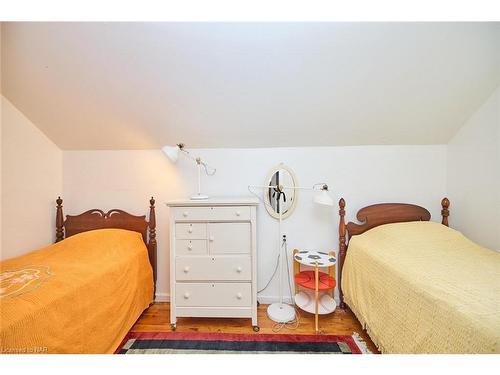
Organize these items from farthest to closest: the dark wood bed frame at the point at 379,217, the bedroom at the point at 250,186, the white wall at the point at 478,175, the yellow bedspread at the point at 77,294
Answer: the dark wood bed frame at the point at 379,217, the white wall at the point at 478,175, the bedroom at the point at 250,186, the yellow bedspread at the point at 77,294

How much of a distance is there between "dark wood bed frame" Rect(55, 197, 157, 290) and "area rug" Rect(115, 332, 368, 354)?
67cm

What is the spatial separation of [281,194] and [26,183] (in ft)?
8.22

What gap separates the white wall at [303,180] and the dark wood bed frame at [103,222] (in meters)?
0.11

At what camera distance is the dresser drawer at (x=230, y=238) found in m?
1.79

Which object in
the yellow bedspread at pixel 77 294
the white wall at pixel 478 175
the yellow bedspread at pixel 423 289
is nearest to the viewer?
the yellow bedspread at pixel 423 289

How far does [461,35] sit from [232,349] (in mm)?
2771

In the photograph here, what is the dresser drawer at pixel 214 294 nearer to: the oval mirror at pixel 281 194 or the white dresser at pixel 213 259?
the white dresser at pixel 213 259

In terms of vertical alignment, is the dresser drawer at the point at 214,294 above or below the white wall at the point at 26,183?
below

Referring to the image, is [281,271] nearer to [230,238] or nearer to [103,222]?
[230,238]

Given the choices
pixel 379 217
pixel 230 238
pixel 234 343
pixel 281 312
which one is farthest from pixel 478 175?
pixel 234 343

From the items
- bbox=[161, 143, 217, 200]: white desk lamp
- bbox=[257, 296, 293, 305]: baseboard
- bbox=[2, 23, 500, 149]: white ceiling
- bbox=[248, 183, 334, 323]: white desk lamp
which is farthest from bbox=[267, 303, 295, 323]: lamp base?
bbox=[2, 23, 500, 149]: white ceiling

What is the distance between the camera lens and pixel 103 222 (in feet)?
7.39

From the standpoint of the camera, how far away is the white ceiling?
56.6 inches

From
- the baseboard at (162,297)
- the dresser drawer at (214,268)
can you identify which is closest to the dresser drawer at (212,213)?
the dresser drawer at (214,268)
